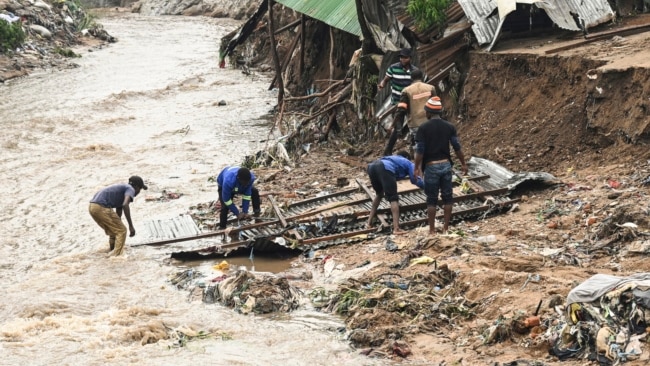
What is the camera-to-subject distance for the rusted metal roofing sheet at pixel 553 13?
40.4 ft

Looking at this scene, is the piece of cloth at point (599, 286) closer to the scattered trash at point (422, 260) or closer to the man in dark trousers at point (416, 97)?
the scattered trash at point (422, 260)

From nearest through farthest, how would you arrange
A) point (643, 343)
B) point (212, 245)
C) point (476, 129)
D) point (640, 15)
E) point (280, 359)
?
point (643, 343)
point (280, 359)
point (212, 245)
point (476, 129)
point (640, 15)

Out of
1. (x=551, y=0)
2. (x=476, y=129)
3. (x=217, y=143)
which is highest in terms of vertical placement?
(x=551, y=0)

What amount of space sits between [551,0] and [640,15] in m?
1.60

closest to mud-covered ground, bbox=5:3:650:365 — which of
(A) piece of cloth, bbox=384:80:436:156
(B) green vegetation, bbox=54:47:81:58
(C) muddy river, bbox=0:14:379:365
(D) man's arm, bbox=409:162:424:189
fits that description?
(D) man's arm, bbox=409:162:424:189

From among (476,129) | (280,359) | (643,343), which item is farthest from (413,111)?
(643,343)

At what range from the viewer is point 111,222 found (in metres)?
10.1

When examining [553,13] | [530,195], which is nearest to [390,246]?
[530,195]

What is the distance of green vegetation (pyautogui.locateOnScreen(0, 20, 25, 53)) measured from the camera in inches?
1075

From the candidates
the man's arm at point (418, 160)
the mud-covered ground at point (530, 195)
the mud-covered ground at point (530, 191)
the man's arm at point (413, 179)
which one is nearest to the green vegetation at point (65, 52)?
the mud-covered ground at point (530, 191)

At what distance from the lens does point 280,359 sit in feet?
22.9

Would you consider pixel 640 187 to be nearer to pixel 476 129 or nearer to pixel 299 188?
pixel 476 129

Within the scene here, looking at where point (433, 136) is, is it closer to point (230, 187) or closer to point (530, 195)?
point (530, 195)

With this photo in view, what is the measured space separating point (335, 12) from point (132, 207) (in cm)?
528
